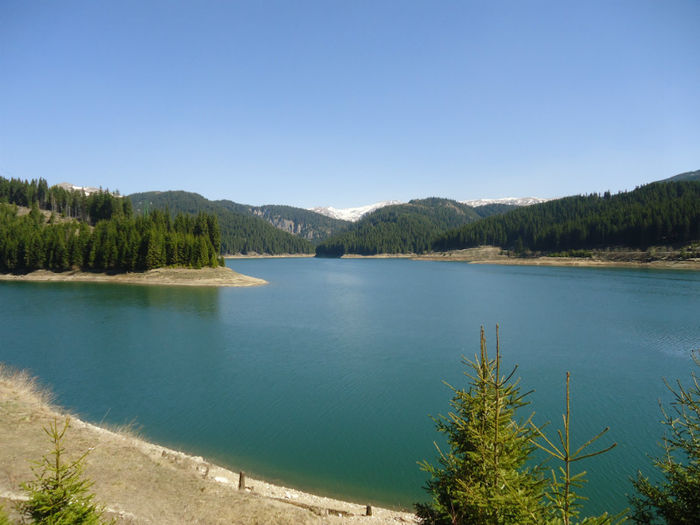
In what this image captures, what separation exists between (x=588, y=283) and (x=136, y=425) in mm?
69687

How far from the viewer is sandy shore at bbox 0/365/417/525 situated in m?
8.37

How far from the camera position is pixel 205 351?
86.4ft

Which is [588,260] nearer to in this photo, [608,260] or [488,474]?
[608,260]

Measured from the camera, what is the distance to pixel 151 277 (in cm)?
6334

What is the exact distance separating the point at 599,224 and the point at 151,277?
123m

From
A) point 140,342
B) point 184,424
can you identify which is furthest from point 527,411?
point 140,342

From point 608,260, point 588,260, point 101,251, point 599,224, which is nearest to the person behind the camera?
point 101,251

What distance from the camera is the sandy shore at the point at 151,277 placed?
206 ft

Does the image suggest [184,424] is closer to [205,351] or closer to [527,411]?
[205,351]

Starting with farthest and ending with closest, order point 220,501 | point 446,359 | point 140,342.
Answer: point 140,342
point 446,359
point 220,501

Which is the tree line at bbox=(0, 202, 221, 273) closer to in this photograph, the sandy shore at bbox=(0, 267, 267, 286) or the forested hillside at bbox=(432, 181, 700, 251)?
the sandy shore at bbox=(0, 267, 267, 286)

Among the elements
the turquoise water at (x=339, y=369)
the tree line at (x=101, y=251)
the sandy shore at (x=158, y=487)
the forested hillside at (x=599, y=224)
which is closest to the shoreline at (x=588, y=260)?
the forested hillside at (x=599, y=224)

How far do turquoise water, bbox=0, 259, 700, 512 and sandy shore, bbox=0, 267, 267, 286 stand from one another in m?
14.9

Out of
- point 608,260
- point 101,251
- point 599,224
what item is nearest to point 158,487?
point 101,251
